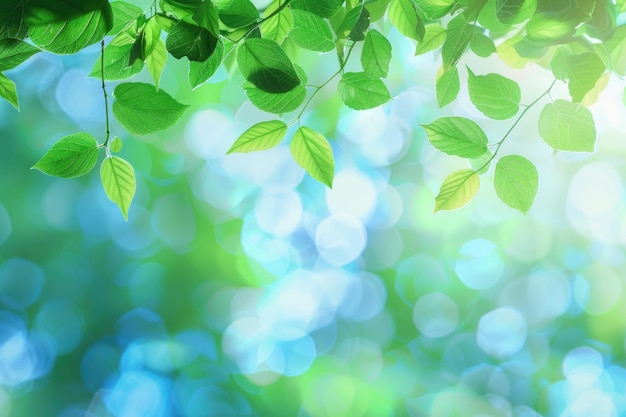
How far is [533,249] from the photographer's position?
296 centimetres

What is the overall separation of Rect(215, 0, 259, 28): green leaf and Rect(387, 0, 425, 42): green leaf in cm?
8

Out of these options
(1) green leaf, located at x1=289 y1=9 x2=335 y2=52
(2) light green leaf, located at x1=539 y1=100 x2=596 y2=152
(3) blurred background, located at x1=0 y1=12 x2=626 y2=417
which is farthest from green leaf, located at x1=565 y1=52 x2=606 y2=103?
(3) blurred background, located at x1=0 y1=12 x2=626 y2=417

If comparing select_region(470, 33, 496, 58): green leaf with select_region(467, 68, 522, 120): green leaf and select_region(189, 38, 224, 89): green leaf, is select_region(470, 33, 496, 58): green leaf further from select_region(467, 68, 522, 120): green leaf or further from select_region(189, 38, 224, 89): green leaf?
select_region(189, 38, 224, 89): green leaf

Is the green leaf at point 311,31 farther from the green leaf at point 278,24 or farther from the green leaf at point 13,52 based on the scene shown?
the green leaf at point 13,52

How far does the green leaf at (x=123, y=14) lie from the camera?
29 centimetres

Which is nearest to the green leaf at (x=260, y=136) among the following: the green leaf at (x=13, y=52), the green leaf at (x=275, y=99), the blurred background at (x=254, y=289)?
the green leaf at (x=275, y=99)

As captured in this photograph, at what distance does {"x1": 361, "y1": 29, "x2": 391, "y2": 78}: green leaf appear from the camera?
305 millimetres

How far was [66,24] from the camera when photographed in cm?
24

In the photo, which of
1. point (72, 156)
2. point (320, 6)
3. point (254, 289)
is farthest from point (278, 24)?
point (254, 289)

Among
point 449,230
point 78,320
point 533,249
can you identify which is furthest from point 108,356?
point 533,249

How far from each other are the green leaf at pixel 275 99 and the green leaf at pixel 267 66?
0.06 ft

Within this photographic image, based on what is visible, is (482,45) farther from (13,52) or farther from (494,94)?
(13,52)

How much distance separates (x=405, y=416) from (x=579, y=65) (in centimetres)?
288

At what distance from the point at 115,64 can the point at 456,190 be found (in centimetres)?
20
